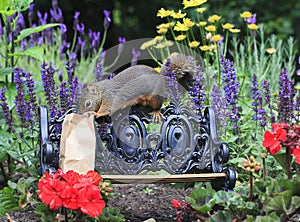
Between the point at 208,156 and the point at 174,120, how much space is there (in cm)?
26

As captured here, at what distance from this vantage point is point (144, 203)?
328 centimetres

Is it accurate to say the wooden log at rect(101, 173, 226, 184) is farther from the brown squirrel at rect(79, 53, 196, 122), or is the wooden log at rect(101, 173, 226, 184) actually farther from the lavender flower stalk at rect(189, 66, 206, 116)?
the lavender flower stalk at rect(189, 66, 206, 116)

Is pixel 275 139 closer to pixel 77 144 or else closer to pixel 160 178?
pixel 160 178

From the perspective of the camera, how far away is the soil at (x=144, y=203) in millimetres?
2971

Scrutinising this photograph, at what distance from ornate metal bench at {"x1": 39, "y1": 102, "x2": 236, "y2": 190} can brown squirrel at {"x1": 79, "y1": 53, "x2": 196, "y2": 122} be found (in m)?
0.08

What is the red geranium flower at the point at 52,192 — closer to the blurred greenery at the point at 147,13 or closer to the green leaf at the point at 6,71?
the green leaf at the point at 6,71

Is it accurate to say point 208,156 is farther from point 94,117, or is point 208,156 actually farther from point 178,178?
point 94,117

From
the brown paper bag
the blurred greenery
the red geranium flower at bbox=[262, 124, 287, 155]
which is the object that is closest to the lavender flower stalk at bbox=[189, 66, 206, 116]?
the brown paper bag

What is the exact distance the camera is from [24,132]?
3.51 m

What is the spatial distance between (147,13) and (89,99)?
6.25 metres

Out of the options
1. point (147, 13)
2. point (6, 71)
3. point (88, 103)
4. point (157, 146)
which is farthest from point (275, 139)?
point (147, 13)

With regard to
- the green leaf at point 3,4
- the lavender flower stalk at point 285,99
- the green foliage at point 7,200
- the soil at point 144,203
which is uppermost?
the green leaf at point 3,4

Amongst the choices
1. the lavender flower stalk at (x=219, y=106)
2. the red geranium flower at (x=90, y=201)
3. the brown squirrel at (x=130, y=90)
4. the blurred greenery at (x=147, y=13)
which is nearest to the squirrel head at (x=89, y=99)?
the brown squirrel at (x=130, y=90)

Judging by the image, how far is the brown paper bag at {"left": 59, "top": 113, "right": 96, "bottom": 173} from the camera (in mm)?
2709
